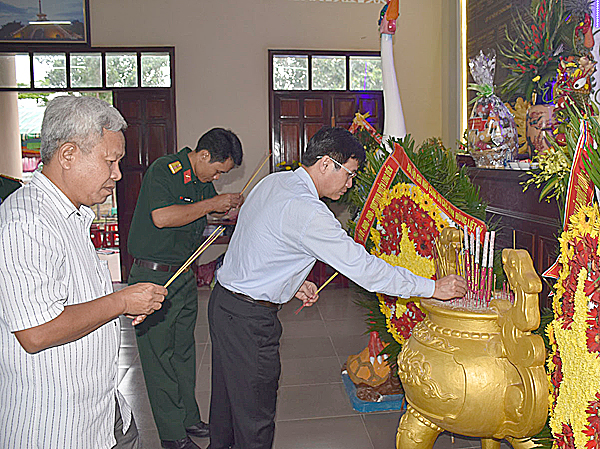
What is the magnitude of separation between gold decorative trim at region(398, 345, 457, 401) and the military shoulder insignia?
1.42 meters

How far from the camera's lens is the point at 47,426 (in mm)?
1224

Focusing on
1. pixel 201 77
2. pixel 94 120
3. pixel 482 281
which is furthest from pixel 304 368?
pixel 201 77

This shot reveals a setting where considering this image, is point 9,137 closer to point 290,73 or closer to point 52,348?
point 290,73

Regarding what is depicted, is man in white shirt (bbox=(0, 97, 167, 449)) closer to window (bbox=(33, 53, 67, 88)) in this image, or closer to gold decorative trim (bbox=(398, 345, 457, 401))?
gold decorative trim (bbox=(398, 345, 457, 401))

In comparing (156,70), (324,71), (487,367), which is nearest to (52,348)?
(487,367)

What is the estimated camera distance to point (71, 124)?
1256 millimetres

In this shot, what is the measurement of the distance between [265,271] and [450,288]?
0.64 metres

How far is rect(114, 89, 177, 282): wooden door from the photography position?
6.07 meters

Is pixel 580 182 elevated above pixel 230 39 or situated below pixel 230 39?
below

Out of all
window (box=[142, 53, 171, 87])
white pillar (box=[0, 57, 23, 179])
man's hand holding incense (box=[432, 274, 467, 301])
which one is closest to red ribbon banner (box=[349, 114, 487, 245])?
man's hand holding incense (box=[432, 274, 467, 301])

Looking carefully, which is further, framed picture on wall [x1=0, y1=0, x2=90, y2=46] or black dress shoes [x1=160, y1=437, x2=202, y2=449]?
framed picture on wall [x1=0, y1=0, x2=90, y2=46]

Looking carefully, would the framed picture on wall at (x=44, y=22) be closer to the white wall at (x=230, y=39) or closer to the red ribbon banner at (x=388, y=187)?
the white wall at (x=230, y=39)

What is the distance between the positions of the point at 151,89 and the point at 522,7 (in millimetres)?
3871

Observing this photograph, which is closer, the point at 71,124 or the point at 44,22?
the point at 71,124
